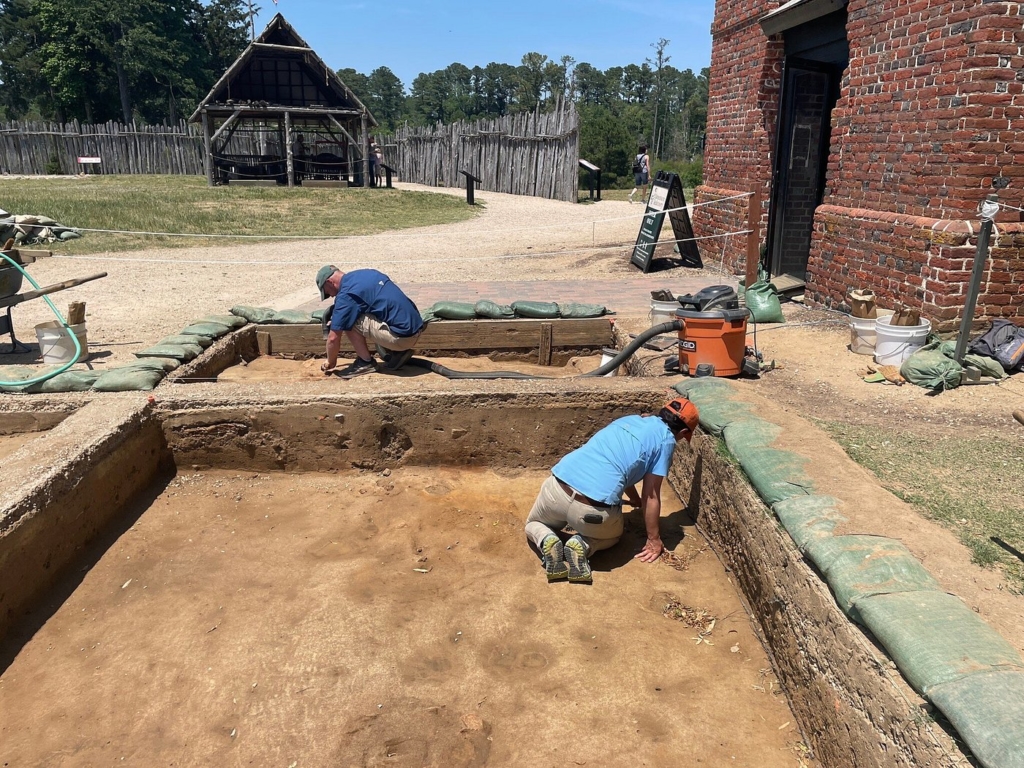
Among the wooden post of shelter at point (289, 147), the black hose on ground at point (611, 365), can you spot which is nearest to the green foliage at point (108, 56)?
the wooden post of shelter at point (289, 147)

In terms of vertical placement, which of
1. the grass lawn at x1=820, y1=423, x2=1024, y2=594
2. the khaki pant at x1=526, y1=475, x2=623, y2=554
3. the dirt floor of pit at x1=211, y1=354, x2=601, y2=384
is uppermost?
the grass lawn at x1=820, y1=423, x2=1024, y2=594

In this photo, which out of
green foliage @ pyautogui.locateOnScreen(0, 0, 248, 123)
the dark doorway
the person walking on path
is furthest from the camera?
green foliage @ pyautogui.locateOnScreen(0, 0, 248, 123)

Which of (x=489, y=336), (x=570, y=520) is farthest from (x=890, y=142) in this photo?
(x=570, y=520)

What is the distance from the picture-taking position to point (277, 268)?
12039 millimetres

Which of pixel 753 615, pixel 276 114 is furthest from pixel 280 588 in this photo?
pixel 276 114

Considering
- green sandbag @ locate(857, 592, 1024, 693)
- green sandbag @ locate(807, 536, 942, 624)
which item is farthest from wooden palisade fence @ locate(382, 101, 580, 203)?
green sandbag @ locate(857, 592, 1024, 693)

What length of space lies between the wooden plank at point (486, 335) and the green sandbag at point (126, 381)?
2.14 metres

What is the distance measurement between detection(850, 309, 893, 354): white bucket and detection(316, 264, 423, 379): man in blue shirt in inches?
152

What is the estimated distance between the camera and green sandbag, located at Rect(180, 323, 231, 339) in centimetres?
641

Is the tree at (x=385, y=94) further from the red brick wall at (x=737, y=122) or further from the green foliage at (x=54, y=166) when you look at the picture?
the red brick wall at (x=737, y=122)

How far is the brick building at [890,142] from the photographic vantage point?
5945mm

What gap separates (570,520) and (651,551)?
20.7 inches

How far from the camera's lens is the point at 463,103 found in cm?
8950

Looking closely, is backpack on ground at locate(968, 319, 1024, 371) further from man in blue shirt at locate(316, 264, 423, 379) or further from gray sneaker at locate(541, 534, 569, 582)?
man in blue shirt at locate(316, 264, 423, 379)
